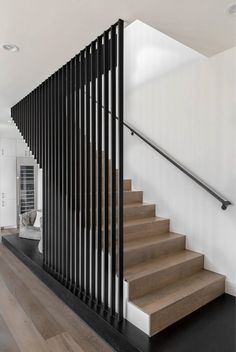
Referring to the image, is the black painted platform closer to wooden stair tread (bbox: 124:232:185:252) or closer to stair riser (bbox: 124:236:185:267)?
stair riser (bbox: 124:236:185:267)

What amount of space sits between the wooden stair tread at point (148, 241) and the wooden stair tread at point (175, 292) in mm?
499

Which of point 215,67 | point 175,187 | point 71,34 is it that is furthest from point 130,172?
point 71,34

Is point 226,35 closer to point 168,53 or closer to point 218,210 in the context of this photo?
point 168,53

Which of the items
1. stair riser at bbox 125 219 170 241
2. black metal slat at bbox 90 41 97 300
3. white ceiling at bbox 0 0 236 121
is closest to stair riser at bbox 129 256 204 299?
black metal slat at bbox 90 41 97 300

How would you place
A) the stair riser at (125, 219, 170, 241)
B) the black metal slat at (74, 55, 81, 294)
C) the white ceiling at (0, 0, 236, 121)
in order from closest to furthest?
the white ceiling at (0, 0, 236, 121) < the black metal slat at (74, 55, 81, 294) < the stair riser at (125, 219, 170, 241)

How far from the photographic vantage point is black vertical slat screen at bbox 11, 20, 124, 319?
2430mm

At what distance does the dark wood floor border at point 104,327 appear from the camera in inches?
82.8

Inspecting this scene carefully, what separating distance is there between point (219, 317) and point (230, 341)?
0.34 meters

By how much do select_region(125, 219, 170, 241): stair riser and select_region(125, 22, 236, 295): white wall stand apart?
0.15 meters

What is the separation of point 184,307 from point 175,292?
151 millimetres

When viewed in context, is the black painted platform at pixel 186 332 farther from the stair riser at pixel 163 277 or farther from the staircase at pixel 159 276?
the stair riser at pixel 163 277

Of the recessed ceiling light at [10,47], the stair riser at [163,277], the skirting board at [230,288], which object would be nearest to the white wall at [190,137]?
the skirting board at [230,288]

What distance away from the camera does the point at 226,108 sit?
287 centimetres

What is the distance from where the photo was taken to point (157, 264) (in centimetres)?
283
